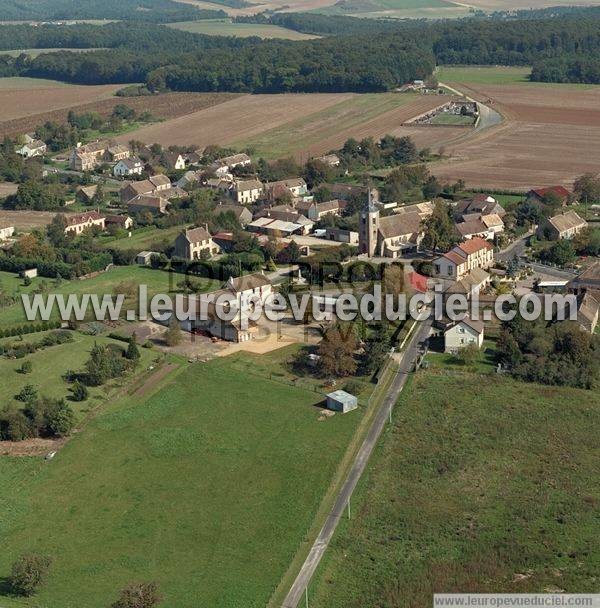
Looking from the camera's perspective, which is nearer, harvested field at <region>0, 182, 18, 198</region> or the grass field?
harvested field at <region>0, 182, 18, 198</region>

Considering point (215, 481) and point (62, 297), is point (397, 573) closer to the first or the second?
point (215, 481)

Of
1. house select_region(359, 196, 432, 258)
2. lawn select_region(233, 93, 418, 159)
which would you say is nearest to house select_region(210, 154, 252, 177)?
lawn select_region(233, 93, 418, 159)

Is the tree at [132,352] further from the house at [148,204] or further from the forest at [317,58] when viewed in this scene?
the forest at [317,58]

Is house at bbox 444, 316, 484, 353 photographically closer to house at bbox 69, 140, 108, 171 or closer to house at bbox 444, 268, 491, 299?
house at bbox 444, 268, 491, 299

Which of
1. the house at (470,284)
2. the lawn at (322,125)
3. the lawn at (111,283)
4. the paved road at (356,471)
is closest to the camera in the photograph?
the paved road at (356,471)

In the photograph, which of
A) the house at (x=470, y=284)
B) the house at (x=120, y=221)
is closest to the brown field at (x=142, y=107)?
the house at (x=120, y=221)

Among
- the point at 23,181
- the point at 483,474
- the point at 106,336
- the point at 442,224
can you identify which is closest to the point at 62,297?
the point at 106,336

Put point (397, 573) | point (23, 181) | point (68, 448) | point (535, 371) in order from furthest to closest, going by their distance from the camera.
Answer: point (23, 181) → point (535, 371) → point (68, 448) → point (397, 573)
